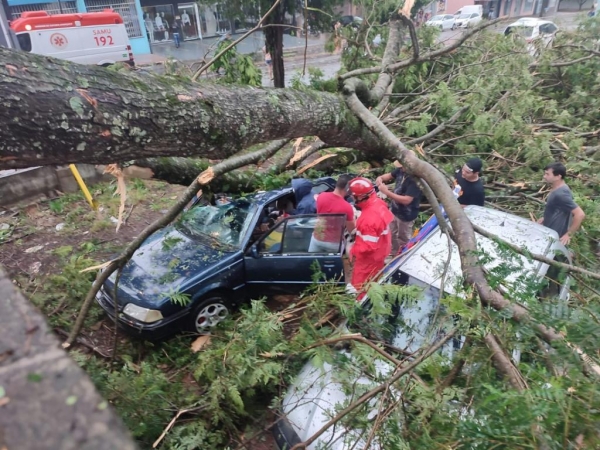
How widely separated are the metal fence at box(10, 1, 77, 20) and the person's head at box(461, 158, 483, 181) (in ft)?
72.6

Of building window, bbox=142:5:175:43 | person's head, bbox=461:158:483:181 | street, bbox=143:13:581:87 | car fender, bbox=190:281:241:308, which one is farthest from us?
building window, bbox=142:5:175:43

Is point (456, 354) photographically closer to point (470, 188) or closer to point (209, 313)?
point (209, 313)

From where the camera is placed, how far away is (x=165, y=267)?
172 inches

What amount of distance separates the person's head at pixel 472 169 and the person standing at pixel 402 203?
0.57 metres

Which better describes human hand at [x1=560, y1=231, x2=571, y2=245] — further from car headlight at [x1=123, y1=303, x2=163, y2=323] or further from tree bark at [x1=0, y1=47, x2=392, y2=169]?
car headlight at [x1=123, y1=303, x2=163, y2=323]

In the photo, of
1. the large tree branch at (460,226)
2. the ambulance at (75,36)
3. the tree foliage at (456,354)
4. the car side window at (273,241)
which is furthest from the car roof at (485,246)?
the ambulance at (75,36)

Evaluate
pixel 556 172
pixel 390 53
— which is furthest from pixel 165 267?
pixel 556 172

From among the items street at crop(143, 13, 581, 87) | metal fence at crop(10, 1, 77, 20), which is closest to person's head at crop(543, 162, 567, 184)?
street at crop(143, 13, 581, 87)

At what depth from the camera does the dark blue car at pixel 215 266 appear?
13.3 feet

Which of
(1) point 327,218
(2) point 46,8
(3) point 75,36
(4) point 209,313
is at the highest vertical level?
(2) point 46,8

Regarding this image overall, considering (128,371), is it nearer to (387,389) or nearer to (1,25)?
(387,389)

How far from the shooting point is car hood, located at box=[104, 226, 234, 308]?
4086 mm

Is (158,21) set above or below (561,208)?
above

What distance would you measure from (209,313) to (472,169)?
136 inches
